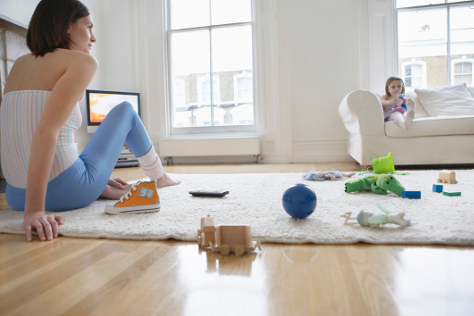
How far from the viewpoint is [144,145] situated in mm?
1657

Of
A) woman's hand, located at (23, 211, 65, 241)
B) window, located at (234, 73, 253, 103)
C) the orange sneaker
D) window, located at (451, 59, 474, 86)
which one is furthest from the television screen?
window, located at (451, 59, 474, 86)

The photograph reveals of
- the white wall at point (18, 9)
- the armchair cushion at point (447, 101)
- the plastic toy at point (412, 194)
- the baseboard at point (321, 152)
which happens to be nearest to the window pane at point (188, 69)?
the baseboard at point (321, 152)

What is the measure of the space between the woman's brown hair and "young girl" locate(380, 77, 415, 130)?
251cm

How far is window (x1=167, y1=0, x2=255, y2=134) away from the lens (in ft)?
14.0

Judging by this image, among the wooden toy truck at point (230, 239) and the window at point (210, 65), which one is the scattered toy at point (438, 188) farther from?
the window at point (210, 65)

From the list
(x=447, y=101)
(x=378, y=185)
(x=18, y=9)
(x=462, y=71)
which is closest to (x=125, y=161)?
(x=18, y=9)

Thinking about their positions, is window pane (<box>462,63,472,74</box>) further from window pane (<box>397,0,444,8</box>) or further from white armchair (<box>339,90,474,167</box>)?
white armchair (<box>339,90,474,167</box>)

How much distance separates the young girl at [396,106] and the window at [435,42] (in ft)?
2.54

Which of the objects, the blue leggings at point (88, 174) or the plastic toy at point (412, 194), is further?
the plastic toy at point (412, 194)

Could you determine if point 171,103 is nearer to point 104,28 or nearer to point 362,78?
point 104,28

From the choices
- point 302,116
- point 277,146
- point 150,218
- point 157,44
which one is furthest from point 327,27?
point 150,218

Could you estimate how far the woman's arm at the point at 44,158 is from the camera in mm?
980

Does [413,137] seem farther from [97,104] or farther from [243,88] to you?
[97,104]

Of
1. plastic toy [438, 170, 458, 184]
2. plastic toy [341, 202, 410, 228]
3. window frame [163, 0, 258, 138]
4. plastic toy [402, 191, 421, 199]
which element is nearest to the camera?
plastic toy [341, 202, 410, 228]
